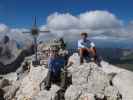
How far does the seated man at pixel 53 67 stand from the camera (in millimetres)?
23797

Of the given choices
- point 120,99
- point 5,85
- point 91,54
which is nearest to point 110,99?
point 120,99

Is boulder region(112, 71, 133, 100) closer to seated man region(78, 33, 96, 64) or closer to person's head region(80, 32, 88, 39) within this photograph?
seated man region(78, 33, 96, 64)

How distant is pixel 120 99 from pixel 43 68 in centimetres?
807

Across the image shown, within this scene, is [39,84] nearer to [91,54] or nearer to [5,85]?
[91,54]

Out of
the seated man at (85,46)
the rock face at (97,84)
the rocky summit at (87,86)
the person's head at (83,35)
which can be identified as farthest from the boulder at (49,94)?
the person's head at (83,35)

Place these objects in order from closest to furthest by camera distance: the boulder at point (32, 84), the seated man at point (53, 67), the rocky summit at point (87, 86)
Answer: the rocky summit at point (87, 86) < the seated man at point (53, 67) < the boulder at point (32, 84)

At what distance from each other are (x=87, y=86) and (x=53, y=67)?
2.91 m

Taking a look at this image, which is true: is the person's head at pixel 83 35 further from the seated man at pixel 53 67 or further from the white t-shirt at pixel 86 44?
the seated man at pixel 53 67

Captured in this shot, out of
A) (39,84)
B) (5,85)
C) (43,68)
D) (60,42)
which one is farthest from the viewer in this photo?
(60,42)

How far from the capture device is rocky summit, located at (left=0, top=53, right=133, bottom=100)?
2214 cm

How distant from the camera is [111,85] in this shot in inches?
926

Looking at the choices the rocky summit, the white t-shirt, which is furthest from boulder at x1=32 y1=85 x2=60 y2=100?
the white t-shirt

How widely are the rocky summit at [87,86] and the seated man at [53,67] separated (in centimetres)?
65

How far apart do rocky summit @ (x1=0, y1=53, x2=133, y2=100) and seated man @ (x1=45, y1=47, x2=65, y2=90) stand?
652 millimetres
